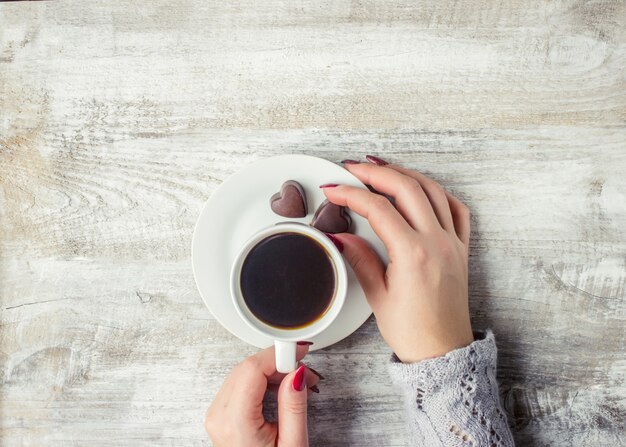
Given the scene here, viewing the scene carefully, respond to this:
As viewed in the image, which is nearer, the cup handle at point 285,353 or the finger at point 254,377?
the cup handle at point 285,353

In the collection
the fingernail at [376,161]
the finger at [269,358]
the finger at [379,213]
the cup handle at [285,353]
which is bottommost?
the finger at [269,358]

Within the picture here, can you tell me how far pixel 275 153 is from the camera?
114 cm

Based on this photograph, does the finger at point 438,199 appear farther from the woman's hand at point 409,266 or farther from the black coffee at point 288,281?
the black coffee at point 288,281

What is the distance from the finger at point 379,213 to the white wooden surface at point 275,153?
156 mm

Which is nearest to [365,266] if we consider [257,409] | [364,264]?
[364,264]

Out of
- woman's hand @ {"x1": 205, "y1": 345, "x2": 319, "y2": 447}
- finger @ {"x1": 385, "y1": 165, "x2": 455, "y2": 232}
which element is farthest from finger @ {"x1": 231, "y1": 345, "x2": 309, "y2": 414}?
finger @ {"x1": 385, "y1": 165, "x2": 455, "y2": 232}

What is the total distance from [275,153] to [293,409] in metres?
0.48

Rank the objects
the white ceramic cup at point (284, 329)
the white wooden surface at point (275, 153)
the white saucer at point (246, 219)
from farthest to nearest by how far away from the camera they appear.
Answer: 1. the white wooden surface at point (275, 153)
2. the white saucer at point (246, 219)
3. the white ceramic cup at point (284, 329)

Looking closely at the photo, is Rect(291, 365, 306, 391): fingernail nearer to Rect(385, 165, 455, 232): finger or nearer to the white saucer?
the white saucer

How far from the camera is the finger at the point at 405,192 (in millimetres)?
1024

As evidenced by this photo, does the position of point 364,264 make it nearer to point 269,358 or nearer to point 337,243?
point 337,243

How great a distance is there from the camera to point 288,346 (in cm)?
94

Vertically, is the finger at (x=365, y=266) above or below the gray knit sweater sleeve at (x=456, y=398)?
above

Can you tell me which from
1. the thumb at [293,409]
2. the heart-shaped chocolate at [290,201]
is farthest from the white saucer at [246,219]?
the thumb at [293,409]
